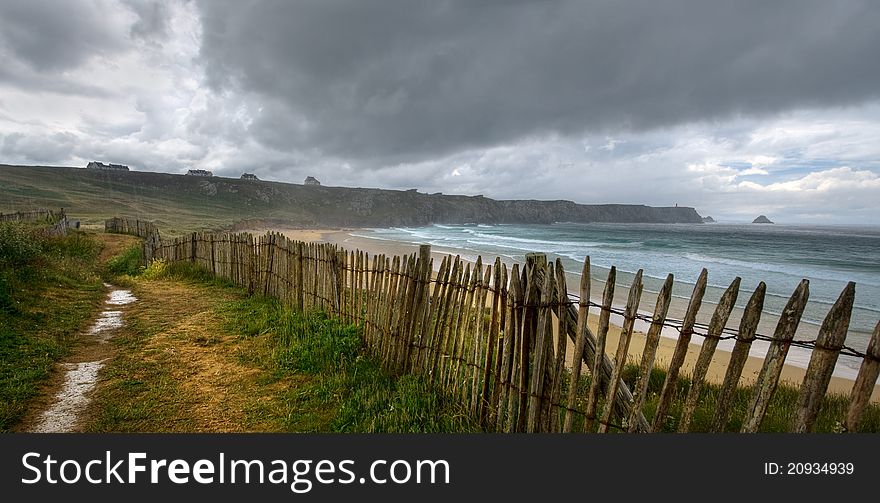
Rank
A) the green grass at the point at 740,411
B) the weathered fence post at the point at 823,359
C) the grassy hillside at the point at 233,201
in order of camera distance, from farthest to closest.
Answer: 1. the grassy hillside at the point at 233,201
2. the green grass at the point at 740,411
3. the weathered fence post at the point at 823,359

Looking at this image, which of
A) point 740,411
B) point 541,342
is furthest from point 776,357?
point 740,411

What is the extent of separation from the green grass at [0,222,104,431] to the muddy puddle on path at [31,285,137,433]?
21cm

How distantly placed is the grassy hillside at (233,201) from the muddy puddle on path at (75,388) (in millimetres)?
59887

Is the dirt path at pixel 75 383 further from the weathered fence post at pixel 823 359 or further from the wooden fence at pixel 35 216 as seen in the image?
the wooden fence at pixel 35 216

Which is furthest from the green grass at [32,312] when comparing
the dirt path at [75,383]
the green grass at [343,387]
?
the green grass at [343,387]

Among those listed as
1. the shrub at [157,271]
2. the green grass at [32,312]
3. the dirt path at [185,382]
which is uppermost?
the green grass at [32,312]

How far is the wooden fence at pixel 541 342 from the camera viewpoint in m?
2.33

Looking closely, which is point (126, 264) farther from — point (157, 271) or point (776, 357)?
point (776, 357)

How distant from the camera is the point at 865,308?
14.2 metres

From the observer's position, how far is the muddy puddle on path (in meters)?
4.17

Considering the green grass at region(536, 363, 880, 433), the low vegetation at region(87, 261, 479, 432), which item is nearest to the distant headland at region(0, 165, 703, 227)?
the low vegetation at region(87, 261, 479, 432)

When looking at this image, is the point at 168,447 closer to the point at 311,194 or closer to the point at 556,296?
the point at 556,296

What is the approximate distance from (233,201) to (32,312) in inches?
4280

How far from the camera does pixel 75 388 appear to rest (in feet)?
16.3
